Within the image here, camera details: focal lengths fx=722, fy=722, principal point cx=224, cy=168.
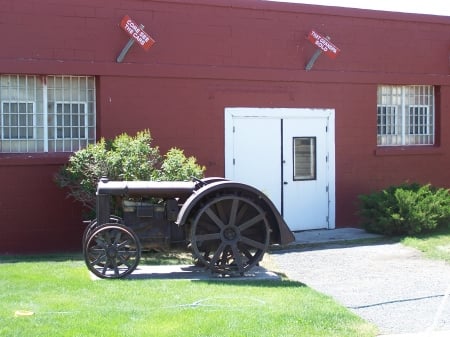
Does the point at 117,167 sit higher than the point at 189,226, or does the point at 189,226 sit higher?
the point at 117,167

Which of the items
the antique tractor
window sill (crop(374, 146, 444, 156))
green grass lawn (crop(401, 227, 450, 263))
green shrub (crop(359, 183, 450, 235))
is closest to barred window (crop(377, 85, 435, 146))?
window sill (crop(374, 146, 444, 156))

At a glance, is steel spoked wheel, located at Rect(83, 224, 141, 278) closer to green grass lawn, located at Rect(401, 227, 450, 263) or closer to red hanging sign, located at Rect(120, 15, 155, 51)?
red hanging sign, located at Rect(120, 15, 155, 51)

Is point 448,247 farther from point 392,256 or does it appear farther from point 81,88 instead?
point 81,88

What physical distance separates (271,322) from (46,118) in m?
6.37

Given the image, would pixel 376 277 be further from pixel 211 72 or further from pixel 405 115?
pixel 405 115

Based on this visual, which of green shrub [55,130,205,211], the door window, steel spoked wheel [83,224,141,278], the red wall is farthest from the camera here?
the door window

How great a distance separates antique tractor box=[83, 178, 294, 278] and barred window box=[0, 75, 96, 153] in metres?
3.03

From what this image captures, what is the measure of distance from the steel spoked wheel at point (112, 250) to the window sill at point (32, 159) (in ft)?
10.1

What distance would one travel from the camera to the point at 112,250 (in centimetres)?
857

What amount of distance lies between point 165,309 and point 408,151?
886cm

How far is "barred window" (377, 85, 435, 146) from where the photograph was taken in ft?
48.0

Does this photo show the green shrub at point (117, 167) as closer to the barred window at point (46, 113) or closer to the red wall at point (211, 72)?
the red wall at point (211, 72)

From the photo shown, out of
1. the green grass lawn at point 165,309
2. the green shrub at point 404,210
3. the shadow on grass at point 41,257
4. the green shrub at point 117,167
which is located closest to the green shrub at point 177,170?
the green shrub at point 117,167

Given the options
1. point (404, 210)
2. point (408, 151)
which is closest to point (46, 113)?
point (404, 210)
